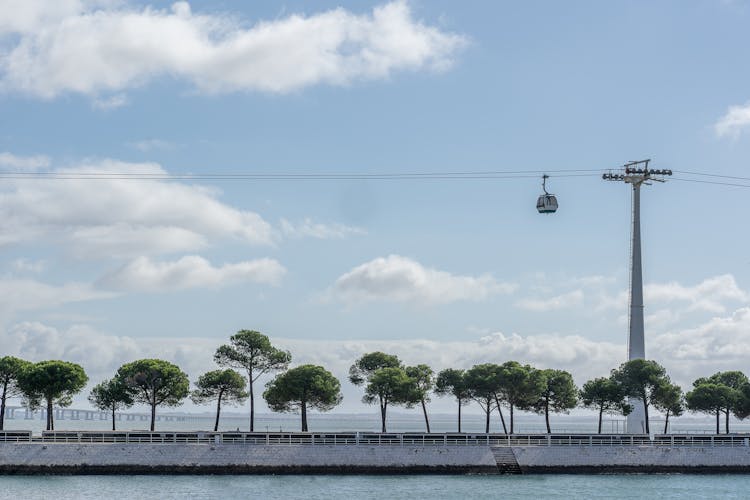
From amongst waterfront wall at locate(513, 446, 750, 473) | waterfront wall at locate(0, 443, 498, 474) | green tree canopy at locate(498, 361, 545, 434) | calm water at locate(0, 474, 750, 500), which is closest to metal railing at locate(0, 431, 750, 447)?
waterfront wall at locate(0, 443, 498, 474)

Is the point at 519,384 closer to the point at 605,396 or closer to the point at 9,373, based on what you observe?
the point at 605,396

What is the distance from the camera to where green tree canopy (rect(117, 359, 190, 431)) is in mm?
99938

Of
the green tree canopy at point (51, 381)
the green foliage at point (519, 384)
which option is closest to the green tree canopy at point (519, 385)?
the green foliage at point (519, 384)

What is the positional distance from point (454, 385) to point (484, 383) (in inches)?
167

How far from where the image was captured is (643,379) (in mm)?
104875

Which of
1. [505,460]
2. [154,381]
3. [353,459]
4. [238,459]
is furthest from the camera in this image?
[154,381]

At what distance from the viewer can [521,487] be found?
7700cm

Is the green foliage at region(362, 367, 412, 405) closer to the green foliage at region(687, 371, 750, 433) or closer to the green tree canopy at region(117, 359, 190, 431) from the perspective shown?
the green tree canopy at region(117, 359, 190, 431)

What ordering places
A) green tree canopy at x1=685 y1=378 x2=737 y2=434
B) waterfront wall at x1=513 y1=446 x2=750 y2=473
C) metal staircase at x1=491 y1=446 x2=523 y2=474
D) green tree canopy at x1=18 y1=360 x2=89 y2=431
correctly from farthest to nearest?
green tree canopy at x1=685 y1=378 x2=737 y2=434 < green tree canopy at x1=18 y1=360 x2=89 y2=431 < waterfront wall at x1=513 y1=446 x2=750 y2=473 < metal staircase at x1=491 y1=446 x2=523 y2=474

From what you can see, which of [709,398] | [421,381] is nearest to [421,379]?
[421,381]

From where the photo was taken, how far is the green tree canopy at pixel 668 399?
344ft

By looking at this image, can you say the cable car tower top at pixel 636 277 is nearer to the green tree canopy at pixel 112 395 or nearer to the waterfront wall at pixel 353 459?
the waterfront wall at pixel 353 459

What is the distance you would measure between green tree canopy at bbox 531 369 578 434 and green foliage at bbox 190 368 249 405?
109 feet

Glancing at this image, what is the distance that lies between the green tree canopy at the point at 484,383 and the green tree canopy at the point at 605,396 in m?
11.0
